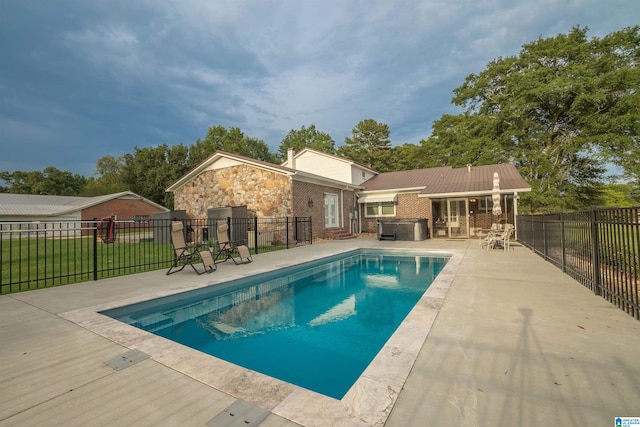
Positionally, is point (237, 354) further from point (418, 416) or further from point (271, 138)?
point (271, 138)

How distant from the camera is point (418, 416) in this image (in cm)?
179

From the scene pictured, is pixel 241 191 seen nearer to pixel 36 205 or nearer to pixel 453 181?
pixel 453 181

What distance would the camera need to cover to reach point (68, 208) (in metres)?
27.8

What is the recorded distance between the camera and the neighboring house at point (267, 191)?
14328mm

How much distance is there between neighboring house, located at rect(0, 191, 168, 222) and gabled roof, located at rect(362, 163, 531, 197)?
70.1ft

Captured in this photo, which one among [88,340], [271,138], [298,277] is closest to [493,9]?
[298,277]

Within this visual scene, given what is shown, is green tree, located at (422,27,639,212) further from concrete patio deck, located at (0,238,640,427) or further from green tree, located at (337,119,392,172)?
concrete patio deck, located at (0,238,640,427)

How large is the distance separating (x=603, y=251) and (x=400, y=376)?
4.58m

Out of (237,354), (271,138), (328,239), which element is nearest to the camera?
(237,354)

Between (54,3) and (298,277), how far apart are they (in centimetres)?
1831

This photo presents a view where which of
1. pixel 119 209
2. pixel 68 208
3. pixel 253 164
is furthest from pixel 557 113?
pixel 68 208

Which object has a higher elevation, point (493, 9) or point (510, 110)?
point (493, 9)

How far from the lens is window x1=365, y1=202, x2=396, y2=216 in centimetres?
1934

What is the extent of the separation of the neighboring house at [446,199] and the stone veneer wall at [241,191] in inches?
306
